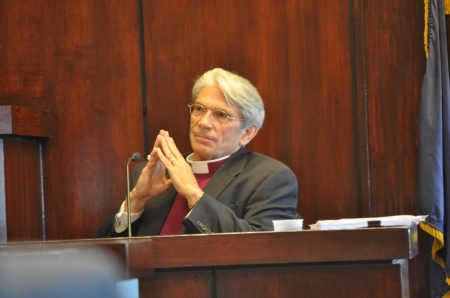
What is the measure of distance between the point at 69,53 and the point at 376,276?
2445 millimetres

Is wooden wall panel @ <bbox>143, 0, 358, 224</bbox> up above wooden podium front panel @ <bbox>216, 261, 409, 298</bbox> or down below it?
above

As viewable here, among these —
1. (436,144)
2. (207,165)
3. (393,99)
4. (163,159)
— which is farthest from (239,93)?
(436,144)

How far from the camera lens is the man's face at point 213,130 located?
3547 mm

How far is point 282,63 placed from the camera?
3965 mm

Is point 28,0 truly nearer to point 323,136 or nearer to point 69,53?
point 69,53

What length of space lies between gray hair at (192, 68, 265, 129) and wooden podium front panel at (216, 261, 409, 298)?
135 cm

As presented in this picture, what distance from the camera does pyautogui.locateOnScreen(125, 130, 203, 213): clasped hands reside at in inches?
128

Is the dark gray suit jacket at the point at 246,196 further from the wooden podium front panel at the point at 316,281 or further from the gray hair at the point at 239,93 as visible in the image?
the wooden podium front panel at the point at 316,281

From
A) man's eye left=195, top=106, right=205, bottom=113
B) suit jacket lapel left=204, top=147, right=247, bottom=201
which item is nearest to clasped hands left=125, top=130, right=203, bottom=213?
suit jacket lapel left=204, top=147, right=247, bottom=201

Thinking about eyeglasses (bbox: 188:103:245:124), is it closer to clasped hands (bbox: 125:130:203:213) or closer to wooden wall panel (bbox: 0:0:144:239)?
clasped hands (bbox: 125:130:203:213)

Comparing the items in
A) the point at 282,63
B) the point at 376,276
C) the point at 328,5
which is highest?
the point at 328,5

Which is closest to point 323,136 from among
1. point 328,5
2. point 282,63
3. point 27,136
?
point 282,63

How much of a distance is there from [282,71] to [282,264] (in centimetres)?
177

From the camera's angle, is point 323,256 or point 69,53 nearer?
point 323,256
